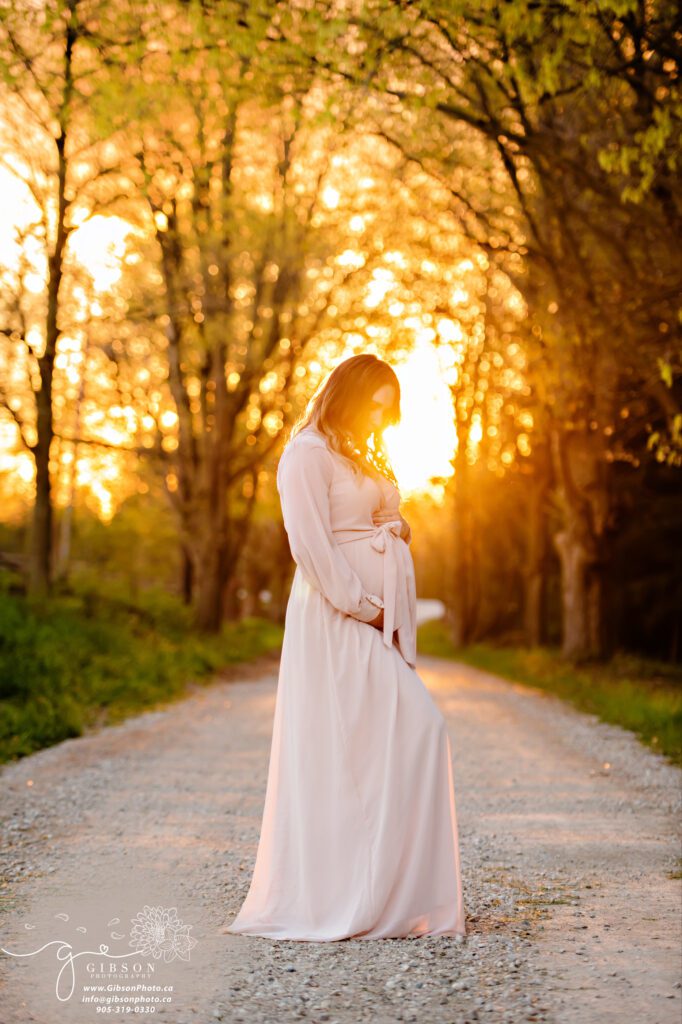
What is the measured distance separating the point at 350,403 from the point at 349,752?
1.46 m

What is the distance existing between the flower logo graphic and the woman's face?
7.13ft

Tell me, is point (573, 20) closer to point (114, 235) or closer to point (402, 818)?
point (402, 818)

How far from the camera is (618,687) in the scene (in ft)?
51.4

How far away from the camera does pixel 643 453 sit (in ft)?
69.3

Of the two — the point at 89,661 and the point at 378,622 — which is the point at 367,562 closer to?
the point at 378,622

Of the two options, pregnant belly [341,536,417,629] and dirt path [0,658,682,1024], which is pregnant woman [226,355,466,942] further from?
dirt path [0,658,682,1024]

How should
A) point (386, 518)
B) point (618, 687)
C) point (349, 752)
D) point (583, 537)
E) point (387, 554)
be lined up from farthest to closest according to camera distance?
point (583, 537) < point (618, 687) < point (386, 518) < point (387, 554) < point (349, 752)

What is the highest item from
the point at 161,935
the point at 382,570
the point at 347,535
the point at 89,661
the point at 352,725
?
the point at 347,535

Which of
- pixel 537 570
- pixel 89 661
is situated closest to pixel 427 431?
pixel 537 570

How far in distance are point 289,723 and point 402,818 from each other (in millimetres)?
614

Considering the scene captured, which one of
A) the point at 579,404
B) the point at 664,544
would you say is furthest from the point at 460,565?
the point at 579,404

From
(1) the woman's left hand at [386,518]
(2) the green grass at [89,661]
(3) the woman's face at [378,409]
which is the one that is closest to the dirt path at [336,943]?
(2) the green grass at [89,661]

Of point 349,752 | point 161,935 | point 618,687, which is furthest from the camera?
point 618,687

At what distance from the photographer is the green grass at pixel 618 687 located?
36.7 ft
